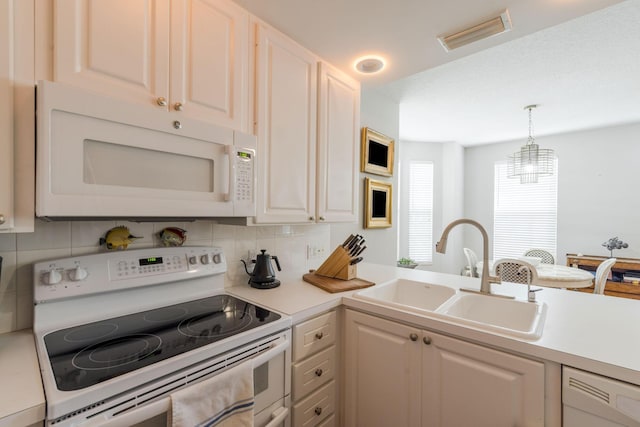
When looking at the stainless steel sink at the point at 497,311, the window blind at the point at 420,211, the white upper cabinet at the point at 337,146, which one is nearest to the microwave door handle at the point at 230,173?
the white upper cabinet at the point at 337,146

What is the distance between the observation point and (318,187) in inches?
69.0

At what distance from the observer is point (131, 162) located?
100 cm

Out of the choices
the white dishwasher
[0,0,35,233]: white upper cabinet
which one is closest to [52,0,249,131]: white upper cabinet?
[0,0,35,233]: white upper cabinet

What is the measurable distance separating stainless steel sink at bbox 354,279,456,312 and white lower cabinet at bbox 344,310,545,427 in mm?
286

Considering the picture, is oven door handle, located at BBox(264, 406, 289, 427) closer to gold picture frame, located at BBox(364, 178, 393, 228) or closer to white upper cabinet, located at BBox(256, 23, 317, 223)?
white upper cabinet, located at BBox(256, 23, 317, 223)

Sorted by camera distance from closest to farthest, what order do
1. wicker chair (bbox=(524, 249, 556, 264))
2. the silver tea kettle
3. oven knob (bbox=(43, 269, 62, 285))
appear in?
oven knob (bbox=(43, 269, 62, 285))
the silver tea kettle
wicker chair (bbox=(524, 249, 556, 264))

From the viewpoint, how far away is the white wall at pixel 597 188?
406 cm

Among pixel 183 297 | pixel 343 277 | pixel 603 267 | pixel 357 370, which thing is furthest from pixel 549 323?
pixel 603 267

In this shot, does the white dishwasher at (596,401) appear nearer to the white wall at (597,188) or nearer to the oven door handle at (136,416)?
the oven door handle at (136,416)

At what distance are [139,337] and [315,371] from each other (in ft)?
2.53

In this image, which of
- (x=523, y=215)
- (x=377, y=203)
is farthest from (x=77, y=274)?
(x=523, y=215)

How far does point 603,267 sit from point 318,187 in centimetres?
316

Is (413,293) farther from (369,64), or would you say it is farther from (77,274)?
(77,274)

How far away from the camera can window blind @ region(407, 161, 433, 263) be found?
5.27 metres
